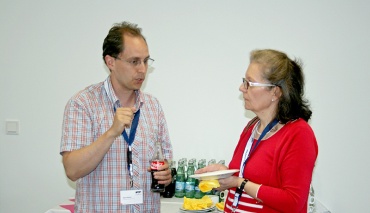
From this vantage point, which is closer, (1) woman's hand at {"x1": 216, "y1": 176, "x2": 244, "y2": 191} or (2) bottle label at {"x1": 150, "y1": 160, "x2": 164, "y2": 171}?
(1) woman's hand at {"x1": 216, "y1": 176, "x2": 244, "y2": 191}

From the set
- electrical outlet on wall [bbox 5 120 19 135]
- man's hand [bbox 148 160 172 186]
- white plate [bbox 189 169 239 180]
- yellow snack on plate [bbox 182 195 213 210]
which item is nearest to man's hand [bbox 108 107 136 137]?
man's hand [bbox 148 160 172 186]

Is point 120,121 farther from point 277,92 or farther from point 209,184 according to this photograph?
point 277,92

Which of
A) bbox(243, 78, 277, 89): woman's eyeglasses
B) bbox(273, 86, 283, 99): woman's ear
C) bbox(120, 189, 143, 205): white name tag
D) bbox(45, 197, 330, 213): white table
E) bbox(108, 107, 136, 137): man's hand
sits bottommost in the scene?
bbox(45, 197, 330, 213): white table

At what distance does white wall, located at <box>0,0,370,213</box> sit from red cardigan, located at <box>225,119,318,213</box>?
1607 mm

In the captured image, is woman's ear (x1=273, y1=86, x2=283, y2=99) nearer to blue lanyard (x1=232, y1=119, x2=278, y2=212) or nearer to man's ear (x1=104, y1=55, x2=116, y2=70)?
blue lanyard (x1=232, y1=119, x2=278, y2=212)

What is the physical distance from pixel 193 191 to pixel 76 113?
1356mm

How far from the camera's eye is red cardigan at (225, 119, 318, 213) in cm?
153

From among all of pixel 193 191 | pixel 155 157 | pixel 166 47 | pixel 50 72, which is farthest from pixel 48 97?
pixel 155 157

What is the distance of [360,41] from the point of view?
3.13 m

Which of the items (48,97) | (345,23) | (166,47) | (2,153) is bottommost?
(2,153)

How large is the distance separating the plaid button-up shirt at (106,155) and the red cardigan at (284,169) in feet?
1.84

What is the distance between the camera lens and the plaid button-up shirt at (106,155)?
6.14 feet

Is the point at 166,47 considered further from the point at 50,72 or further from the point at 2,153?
the point at 2,153

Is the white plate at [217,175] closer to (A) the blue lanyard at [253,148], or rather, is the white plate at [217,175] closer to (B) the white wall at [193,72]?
(A) the blue lanyard at [253,148]
